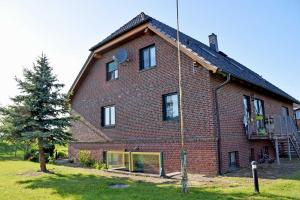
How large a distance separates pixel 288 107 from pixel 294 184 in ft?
53.4

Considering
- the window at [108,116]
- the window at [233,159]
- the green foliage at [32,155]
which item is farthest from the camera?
the green foliage at [32,155]

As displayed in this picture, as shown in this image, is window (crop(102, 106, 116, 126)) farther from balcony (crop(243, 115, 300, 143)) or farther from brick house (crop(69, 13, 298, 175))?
balcony (crop(243, 115, 300, 143))

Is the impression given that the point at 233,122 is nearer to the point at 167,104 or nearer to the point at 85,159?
the point at 167,104

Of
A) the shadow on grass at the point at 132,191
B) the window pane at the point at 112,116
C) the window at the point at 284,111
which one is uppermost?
the window at the point at 284,111

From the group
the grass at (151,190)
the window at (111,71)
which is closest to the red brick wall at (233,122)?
the grass at (151,190)

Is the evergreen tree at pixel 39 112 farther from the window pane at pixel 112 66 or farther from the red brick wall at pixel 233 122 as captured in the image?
the red brick wall at pixel 233 122

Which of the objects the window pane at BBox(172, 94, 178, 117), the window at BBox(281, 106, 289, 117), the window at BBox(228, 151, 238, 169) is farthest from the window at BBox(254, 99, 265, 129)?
the window pane at BBox(172, 94, 178, 117)

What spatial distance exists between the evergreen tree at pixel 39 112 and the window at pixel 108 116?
3.51m

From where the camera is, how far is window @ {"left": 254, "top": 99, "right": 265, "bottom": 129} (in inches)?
625

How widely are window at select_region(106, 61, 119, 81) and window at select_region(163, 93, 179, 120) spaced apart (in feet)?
15.5

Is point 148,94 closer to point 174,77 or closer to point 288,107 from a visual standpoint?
point 174,77

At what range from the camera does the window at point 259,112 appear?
Answer: 15865mm

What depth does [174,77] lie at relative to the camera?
46.3ft

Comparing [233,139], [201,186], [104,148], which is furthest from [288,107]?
[201,186]
